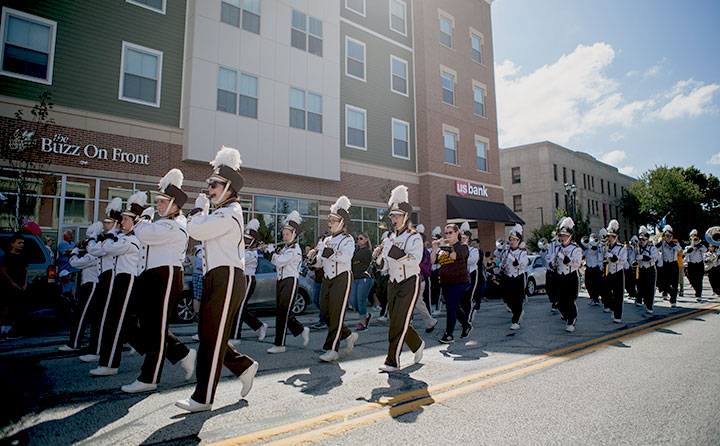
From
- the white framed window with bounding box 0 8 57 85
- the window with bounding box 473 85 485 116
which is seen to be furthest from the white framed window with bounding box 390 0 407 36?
the white framed window with bounding box 0 8 57 85

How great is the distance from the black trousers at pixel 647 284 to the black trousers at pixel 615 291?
40.8 inches

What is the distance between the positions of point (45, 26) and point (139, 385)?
43.9 feet

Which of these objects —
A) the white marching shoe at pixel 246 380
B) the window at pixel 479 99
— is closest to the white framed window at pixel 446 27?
the window at pixel 479 99

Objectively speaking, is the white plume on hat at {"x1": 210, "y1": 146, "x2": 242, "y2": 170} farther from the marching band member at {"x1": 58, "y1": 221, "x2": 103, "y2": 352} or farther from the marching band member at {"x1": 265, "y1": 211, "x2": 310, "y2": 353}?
the marching band member at {"x1": 58, "y1": 221, "x2": 103, "y2": 352}

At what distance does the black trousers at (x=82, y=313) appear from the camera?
6418mm

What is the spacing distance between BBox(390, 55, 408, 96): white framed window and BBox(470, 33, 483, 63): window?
225 inches

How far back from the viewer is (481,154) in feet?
84.7

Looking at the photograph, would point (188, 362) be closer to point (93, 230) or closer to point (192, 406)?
point (192, 406)

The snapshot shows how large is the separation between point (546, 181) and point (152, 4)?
39.3 metres

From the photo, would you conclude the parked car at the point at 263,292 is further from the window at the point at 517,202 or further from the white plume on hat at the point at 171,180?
the window at the point at 517,202

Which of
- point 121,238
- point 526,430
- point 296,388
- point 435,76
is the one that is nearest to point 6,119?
point 121,238

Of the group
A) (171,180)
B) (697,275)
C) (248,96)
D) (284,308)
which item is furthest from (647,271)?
(248,96)

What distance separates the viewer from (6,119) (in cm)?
1198

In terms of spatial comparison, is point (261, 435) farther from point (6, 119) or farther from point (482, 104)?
point (482, 104)
